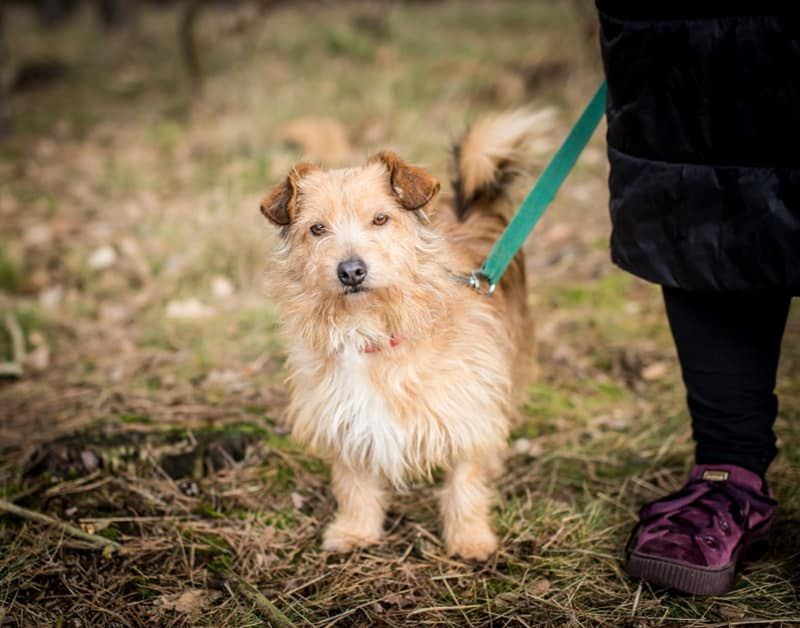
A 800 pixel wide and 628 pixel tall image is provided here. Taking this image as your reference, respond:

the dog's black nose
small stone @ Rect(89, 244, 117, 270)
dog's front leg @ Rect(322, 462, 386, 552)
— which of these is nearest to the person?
the dog's black nose

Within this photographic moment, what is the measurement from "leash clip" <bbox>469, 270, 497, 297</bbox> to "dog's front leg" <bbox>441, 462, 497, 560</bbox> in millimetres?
618

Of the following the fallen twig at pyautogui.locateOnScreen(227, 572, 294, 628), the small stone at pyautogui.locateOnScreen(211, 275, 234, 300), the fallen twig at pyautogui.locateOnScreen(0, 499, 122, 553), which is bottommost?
the fallen twig at pyautogui.locateOnScreen(227, 572, 294, 628)

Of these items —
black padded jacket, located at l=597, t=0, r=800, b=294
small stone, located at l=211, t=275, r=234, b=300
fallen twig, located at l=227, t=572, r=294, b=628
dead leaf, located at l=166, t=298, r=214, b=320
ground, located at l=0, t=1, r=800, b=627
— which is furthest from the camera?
small stone, located at l=211, t=275, r=234, b=300

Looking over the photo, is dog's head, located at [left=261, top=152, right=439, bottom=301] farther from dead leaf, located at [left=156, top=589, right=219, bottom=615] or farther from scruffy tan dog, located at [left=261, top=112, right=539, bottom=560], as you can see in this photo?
dead leaf, located at [left=156, top=589, right=219, bottom=615]

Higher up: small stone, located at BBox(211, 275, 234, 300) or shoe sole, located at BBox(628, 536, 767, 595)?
small stone, located at BBox(211, 275, 234, 300)

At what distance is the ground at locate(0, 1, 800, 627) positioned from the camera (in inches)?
91.2

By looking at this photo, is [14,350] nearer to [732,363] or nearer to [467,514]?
[467,514]

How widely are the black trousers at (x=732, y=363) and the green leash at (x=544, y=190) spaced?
1.77ft

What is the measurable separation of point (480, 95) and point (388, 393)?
23.0 ft

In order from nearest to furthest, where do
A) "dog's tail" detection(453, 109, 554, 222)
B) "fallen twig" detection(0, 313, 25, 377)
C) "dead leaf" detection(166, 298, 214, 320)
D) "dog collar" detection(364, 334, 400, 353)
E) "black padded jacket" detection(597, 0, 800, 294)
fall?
"black padded jacket" detection(597, 0, 800, 294)
"dog collar" detection(364, 334, 400, 353)
"dog's tail" detection(453, 109, 554, 222)
"fallen twig" detection(0, 313, 25, 377)
"dead leaf" detection(166, 298, 214, 320)

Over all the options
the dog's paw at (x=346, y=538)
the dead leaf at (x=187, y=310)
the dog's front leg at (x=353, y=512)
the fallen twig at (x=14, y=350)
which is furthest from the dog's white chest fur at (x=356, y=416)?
the dead leaf at (x=187, y=310)

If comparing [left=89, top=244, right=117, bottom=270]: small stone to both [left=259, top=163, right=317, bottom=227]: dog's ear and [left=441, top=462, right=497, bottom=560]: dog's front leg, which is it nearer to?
[left=259, top=163, right=317, bottom=227]: dog's ear

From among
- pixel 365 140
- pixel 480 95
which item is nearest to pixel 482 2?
pixel 480 95

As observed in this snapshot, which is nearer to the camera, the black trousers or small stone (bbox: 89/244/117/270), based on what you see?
the black trousers
